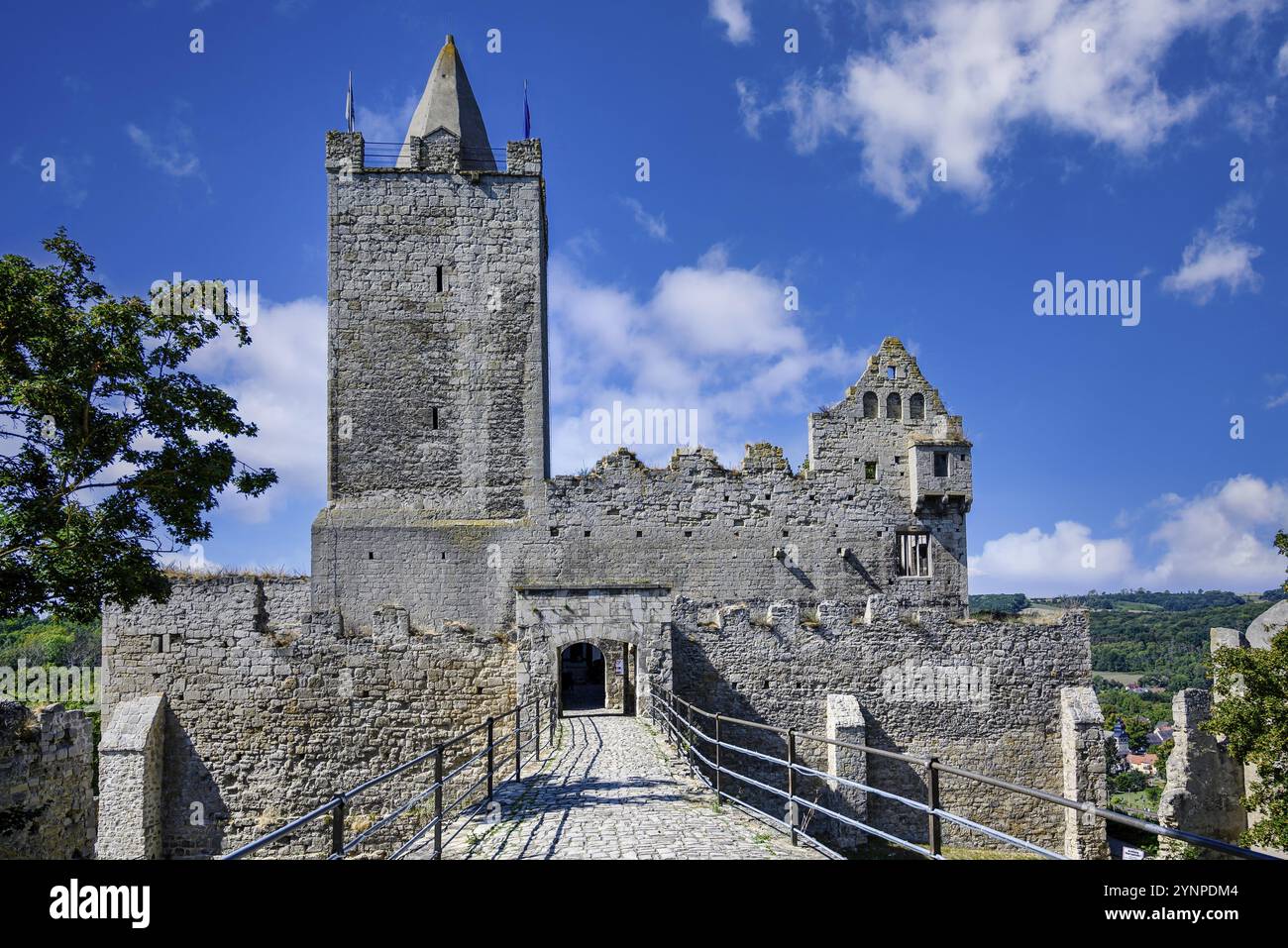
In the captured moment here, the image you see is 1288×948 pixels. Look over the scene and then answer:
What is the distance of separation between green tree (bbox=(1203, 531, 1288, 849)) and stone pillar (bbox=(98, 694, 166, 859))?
2206 centimetres

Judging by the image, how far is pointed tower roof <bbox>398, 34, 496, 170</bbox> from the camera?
24797 millimetres

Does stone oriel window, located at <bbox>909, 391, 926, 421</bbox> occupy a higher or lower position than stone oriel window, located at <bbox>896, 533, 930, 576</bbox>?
higher

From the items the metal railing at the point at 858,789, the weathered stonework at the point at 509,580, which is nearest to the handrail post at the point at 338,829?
the metal railing at the point at 858,789

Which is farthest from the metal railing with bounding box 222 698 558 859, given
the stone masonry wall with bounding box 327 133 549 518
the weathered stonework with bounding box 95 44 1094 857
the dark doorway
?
the stone masonry wall with bounding box 327 133 549 518

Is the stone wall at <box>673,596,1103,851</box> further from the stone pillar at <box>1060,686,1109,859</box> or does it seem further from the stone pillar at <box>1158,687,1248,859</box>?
the stone pillar at <box>1158,687,1248,859</box>

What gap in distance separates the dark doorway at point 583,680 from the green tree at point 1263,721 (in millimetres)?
14246

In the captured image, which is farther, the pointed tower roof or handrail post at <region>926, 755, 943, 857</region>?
the pointed tower roof

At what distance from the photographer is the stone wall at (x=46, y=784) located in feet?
41.2

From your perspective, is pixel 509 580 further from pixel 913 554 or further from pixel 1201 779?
pixel 1201 779

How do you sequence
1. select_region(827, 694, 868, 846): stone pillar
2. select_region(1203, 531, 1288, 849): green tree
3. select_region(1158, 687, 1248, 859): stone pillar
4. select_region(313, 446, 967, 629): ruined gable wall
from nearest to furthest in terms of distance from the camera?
select_region(1203, 531, 1288, 849): green tree → select_region(827, 694, 868, 846): stone pillar → select_region(1158, 687, 1248, 859): stone pillar → select_region(313, 446, 967, 629): ruined gable wall

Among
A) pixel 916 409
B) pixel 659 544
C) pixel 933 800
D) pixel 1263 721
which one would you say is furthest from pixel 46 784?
pixel 1263 721
